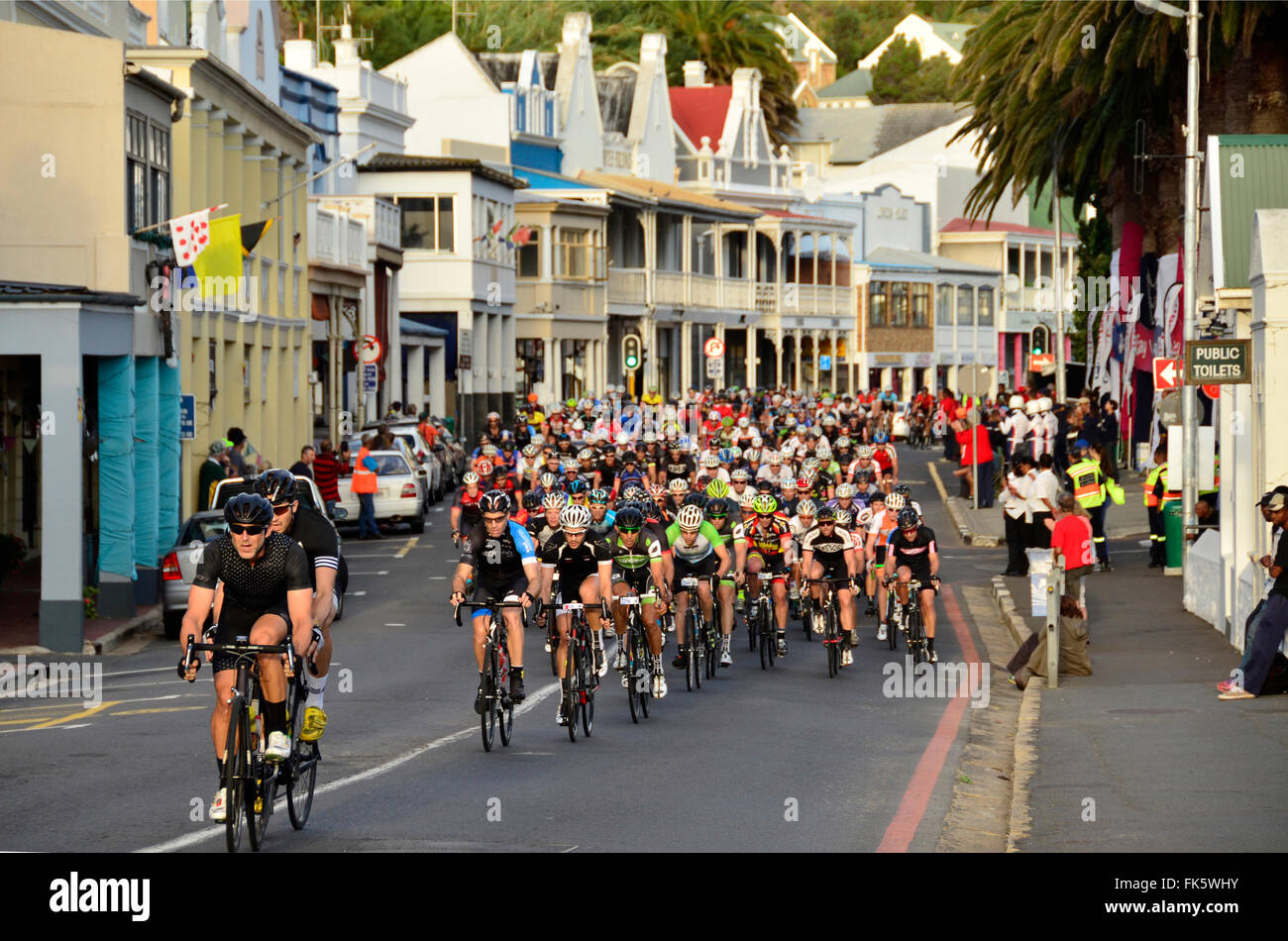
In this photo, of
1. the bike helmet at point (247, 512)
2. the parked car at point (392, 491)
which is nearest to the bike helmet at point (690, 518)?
the bike helmet at point (247, 512)

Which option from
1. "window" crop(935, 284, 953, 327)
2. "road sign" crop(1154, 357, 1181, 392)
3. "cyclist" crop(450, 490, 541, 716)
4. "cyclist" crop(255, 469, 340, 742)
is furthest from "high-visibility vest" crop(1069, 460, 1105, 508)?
"window" crop(935, 284, 953, 327)

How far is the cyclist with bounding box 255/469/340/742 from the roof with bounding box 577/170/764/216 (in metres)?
Result: 57.5

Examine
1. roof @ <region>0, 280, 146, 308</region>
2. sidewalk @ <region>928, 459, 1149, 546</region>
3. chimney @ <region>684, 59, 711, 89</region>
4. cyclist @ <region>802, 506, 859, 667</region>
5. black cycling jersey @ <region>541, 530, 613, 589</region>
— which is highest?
chimney @ <region>684, 59, 711, 89</region>

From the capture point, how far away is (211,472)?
31.5 meters

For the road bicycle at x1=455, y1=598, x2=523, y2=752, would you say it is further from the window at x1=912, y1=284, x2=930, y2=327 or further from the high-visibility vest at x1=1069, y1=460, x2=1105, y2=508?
the window at x1=912, y1=284, x2=930, y2=327

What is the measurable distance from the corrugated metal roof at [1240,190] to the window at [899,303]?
229ft

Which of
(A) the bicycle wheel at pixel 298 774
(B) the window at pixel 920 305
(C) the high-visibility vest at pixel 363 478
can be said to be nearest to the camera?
(A) the bicycle wheel at pixel 298 774

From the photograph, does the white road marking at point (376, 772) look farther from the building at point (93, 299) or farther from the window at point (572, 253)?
the window at point (572, 253)

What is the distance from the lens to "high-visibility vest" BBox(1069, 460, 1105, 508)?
28.2 meters

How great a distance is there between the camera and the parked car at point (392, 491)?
124ft

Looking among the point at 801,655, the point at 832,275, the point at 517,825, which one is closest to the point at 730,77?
the point at 832,275

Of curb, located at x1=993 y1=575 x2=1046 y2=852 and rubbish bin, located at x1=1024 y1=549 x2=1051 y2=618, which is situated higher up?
rubbish bin, located at x1=1024 y1=549 x2=1051 y2=618

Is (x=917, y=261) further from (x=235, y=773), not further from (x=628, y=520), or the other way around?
(x=235, y=773)
